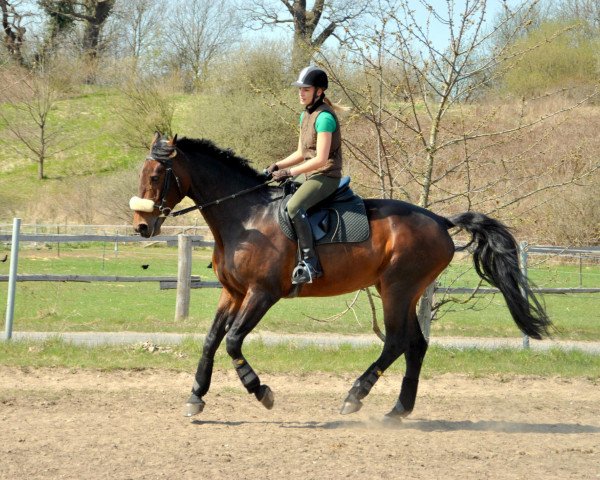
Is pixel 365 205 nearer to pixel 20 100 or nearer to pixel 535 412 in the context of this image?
pixel 535 412

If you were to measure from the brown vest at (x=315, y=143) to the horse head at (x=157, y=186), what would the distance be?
117cm

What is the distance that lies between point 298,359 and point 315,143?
12.5 feet

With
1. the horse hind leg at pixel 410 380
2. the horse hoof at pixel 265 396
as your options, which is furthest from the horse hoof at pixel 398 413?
the horse hoof at pixel 265 396

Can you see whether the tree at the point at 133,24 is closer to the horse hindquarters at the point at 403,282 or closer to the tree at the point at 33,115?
the tree at the point at 33,115

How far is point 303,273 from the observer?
7.36 m

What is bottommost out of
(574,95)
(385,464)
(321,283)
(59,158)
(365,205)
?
(385,464)

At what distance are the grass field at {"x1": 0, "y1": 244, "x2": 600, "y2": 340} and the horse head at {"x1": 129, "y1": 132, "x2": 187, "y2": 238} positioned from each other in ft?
13.4

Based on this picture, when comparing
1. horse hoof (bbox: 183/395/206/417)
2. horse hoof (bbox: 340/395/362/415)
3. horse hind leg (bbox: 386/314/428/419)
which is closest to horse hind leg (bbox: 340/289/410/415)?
horse hind leg (bbox: 386/314/428/419)

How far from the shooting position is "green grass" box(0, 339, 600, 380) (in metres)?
9.98

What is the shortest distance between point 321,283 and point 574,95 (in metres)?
43.0

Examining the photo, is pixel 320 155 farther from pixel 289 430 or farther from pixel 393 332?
pixel 289 430

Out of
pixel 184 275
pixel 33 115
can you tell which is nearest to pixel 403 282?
pixel 184 275

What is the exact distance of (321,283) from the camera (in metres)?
7.69

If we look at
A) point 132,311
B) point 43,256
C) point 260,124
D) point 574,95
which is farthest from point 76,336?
point 574,95
